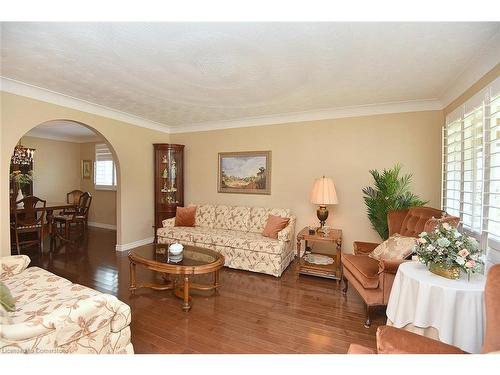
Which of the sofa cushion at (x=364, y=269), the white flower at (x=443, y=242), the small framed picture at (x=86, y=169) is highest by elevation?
the small framed picture at (x=86, y=169)

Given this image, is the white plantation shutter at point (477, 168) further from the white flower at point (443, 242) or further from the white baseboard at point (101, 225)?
the white baseboard at point (101, 225)

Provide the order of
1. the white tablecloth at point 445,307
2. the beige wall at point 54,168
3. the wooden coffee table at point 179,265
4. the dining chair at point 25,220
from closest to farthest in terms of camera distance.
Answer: the white tablecloth at point 445,307
the wooden coffee table at point 179,265
the dining chair at point 25,220
the beige wall at point 54,168

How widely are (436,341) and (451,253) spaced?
0.80 meters

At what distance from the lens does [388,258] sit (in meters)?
2.45

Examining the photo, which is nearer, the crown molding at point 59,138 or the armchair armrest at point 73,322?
the armchair armrest at point 73,322

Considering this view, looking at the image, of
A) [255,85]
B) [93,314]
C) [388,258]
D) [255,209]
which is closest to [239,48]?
[255,85]

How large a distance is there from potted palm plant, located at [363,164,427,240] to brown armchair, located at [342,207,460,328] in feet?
1.02

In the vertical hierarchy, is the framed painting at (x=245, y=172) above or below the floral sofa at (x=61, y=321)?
above

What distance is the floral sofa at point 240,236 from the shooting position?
350 cm

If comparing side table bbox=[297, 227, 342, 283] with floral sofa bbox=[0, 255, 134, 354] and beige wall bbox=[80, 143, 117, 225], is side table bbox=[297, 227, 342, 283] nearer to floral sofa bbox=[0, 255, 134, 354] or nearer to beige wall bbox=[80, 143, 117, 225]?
floral sofa bbox=[0, 255, 134, 354]

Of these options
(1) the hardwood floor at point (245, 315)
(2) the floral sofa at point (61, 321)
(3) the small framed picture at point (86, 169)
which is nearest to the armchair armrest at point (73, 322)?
(2) the floral sofa at point (61, 321)

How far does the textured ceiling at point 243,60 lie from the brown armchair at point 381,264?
1.57 metres
